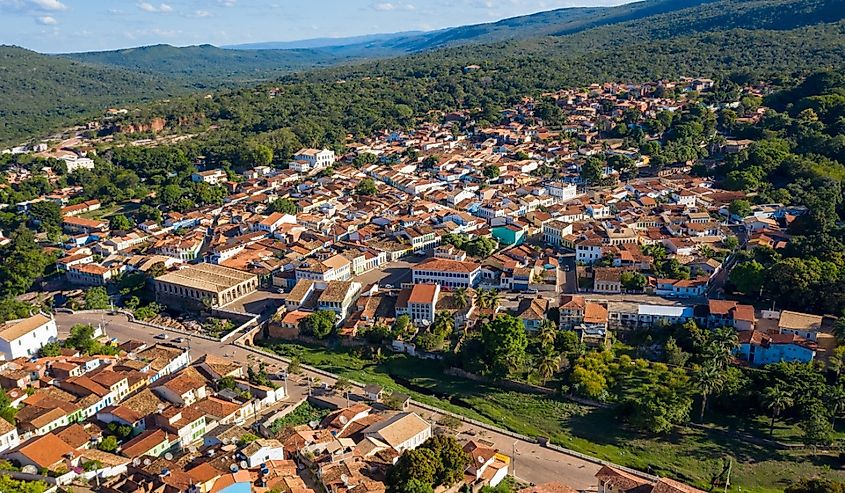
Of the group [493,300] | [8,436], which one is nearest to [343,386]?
[493,300]

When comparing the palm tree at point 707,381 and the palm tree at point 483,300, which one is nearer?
the palm tree at point 707,381

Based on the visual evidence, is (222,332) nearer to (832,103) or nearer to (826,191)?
(826,191)

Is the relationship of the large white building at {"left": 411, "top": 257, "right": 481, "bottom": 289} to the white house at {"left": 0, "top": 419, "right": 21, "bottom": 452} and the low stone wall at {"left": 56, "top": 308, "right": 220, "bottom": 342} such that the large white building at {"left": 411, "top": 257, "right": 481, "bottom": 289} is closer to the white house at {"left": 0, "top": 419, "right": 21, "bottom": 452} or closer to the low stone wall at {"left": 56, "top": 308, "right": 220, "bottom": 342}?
the low stone wall at {"left": 56, "top": 308, "right": 220, "bottom": 342}

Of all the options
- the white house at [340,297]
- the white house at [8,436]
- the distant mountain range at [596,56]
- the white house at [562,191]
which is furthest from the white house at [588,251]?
the distant mountain range at [596,56]

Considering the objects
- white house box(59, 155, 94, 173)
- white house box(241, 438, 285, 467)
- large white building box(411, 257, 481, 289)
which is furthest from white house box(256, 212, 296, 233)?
white house box(59, 155, 94, 173)

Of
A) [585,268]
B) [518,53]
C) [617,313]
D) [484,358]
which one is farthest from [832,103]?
[518,53]

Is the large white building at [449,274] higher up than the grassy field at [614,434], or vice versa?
the large white building at [449,274]

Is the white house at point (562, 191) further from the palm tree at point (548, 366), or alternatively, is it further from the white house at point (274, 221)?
the palm tree at point (548, 366)
